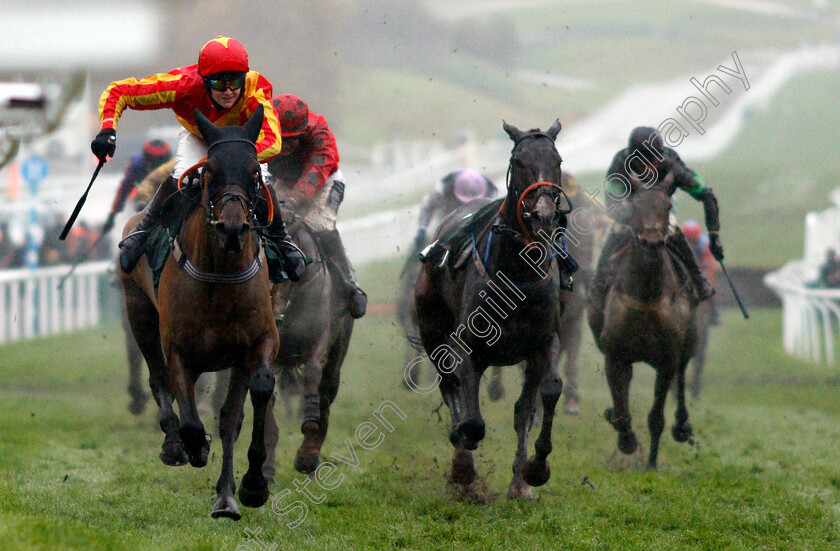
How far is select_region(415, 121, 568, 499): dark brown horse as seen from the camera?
5.80m

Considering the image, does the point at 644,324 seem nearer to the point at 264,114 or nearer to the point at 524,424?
the point at 524,424

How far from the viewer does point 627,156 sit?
766 centimetres

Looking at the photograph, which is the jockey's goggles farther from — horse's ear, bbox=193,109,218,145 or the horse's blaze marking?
the horse's blaze marking

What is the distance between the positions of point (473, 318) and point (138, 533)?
2113 millimetres

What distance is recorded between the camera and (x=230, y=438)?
216 inches

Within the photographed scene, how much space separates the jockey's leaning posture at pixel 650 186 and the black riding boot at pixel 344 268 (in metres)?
1.87

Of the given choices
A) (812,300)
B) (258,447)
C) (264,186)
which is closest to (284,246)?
(264,186)

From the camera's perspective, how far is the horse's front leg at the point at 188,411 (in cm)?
524

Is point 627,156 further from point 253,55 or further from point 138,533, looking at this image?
point 253,55

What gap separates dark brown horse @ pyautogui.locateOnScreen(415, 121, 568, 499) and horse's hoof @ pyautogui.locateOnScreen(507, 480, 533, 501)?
0.32 ft

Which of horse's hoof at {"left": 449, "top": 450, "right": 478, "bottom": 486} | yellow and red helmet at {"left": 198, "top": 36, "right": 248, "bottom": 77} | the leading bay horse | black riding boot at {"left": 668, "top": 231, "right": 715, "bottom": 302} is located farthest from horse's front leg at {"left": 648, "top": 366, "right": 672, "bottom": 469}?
yellow and red helmet at {"left": 198, "top": 36, "right": 248, "bottom": 77}

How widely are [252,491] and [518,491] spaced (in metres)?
1.92

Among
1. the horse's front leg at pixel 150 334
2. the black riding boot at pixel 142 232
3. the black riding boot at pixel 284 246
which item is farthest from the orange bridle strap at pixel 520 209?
the horse's front leg at pixel 150 334

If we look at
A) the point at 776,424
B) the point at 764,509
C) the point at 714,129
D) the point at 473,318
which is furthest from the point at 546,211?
the point at 714,129
